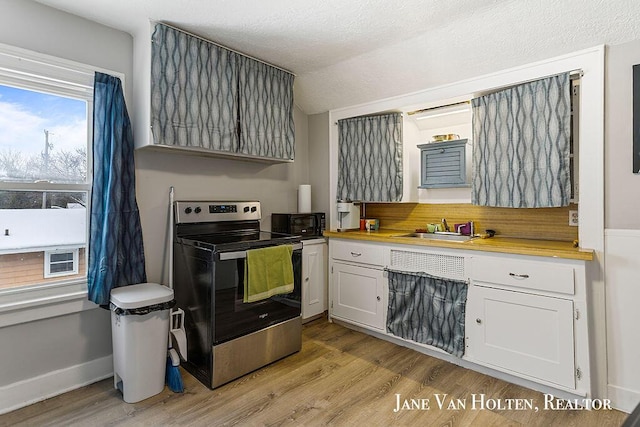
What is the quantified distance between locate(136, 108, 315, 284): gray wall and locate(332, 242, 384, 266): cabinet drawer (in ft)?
2.44

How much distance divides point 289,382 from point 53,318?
155 centimetres

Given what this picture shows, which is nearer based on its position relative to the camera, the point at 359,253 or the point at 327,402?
the point at 327,402

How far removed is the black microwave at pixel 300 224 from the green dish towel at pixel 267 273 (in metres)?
0.63

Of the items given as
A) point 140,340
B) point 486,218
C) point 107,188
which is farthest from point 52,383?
point 486,218

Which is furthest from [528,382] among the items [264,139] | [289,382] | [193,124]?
[193,124]

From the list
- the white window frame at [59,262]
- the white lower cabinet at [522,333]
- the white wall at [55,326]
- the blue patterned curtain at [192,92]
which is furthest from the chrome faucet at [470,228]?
the white window frame at [59,262]

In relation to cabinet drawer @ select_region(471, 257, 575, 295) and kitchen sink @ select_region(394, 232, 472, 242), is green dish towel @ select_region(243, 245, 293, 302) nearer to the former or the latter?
kitchen sink @ select_region(394, 232, 472, 242)

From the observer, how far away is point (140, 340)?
6.87ft

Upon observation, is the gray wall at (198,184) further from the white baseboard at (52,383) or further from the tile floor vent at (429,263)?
the tile floor vent at (429,263)

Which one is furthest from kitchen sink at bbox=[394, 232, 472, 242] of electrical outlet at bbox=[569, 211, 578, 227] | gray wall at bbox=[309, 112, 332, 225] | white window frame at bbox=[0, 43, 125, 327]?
white window frame at bbox=[0, 43, 125, 327]

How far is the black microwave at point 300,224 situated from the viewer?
325cm

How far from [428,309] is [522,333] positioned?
2.17 ft

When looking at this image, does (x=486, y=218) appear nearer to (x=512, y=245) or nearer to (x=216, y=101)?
(x=512, y=245)

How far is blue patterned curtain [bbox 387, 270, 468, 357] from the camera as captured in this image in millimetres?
2527
